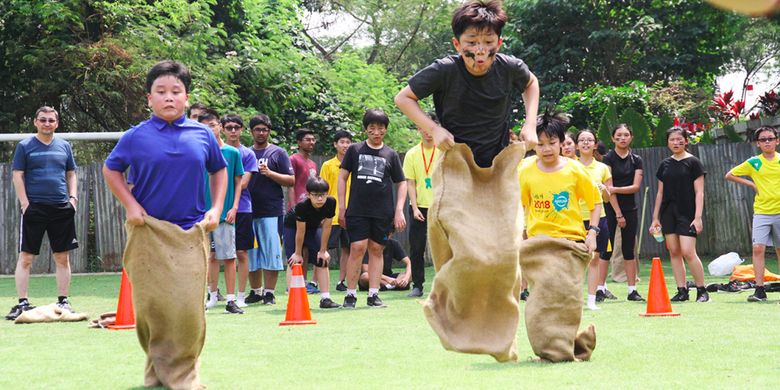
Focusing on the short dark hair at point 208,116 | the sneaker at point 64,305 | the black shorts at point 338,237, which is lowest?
the sneaker at point 64,305

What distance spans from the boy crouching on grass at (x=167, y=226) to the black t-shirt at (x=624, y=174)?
24.9 ft

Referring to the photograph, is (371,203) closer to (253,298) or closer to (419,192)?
(419,192)

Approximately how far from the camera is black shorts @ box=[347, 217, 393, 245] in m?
11.0

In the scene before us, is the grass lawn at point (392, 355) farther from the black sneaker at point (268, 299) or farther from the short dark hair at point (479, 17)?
the short dark hair at point (479, 17)

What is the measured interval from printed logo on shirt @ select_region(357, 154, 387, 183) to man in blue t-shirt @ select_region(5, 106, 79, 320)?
3.13 metres

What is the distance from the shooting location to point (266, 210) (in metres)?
11.6

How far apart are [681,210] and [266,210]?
4704 millimetres

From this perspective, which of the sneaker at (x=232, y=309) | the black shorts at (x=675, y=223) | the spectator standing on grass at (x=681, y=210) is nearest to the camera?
the sneaker at (x=232, y=309)

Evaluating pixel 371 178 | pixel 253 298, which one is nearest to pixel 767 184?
pixel 371 178

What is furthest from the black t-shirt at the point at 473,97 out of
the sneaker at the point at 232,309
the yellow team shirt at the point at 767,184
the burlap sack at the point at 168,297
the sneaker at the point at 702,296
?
the yellow team shirt at the point at 767,184

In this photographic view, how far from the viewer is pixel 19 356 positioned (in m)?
6.88

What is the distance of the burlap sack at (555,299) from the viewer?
619cm

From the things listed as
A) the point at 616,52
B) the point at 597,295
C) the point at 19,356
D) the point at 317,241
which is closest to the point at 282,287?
the point at 317,241

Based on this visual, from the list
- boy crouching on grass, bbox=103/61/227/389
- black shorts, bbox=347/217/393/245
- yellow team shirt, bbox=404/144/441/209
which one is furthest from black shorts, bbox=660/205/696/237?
boy crouching on grass, bbox=103/61/227/389
